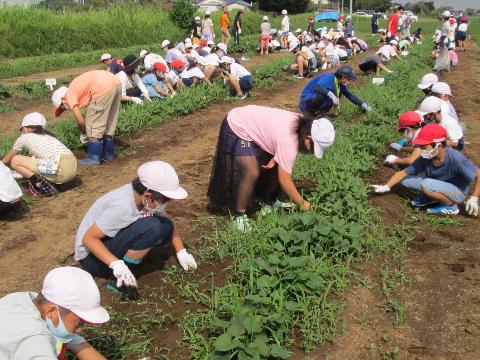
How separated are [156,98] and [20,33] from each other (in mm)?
9708

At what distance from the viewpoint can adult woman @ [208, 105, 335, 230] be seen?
339cm

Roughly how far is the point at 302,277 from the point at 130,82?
579 centimetres

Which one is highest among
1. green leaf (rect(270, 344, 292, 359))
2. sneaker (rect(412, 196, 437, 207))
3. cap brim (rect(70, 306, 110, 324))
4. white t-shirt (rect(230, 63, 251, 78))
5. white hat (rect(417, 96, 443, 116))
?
cap brim (rect(70, 306, 110, 324))

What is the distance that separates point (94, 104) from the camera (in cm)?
562

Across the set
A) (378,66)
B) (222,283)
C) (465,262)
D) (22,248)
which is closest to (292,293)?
(222,283)

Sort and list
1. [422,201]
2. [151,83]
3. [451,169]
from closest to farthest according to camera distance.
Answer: [451,169], [422,201], [151,83]

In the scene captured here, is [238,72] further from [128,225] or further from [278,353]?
[278,353]

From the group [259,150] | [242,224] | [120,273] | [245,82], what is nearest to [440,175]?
[259,150]

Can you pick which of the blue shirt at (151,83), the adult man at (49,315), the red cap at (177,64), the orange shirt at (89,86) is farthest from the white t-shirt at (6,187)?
the red cap at (177,64)

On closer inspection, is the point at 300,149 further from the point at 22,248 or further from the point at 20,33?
the point at 20,33

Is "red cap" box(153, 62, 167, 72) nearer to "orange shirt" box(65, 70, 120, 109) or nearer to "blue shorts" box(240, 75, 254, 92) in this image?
"blue shorts" box(240, 75, 254, 92)

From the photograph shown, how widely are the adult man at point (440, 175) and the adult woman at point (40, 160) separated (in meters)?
3.26

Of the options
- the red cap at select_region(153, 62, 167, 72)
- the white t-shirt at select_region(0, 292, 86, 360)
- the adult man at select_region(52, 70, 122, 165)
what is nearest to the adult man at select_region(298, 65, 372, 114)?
the adult man at select_region(52, 70, 122, 165)

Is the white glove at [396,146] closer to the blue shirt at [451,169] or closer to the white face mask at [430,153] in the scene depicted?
the blue shirt at [451,169]
